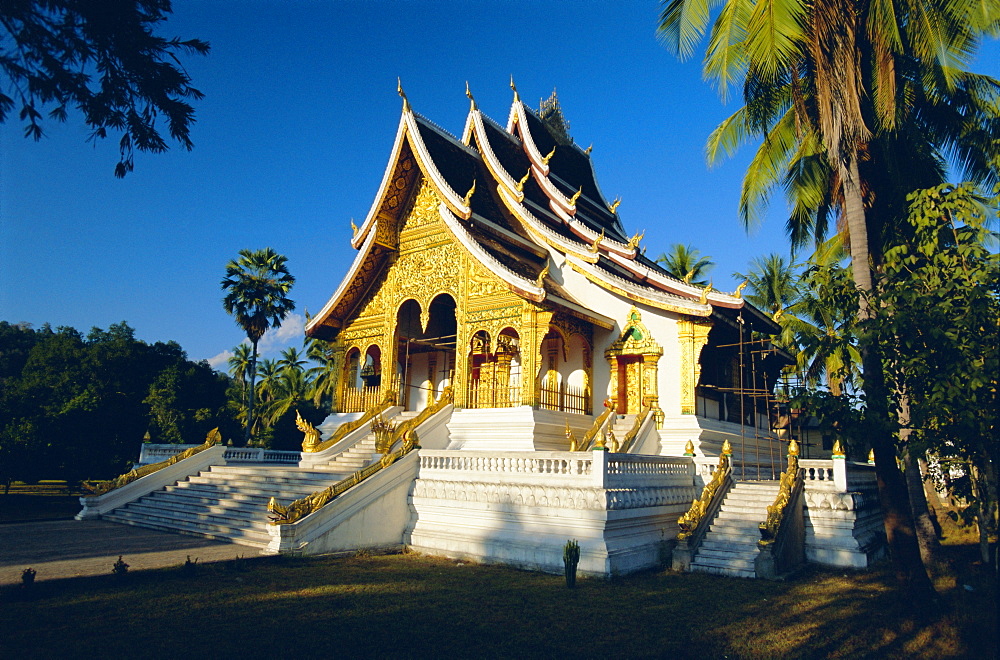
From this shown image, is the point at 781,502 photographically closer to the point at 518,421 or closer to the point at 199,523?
the point at 518,421

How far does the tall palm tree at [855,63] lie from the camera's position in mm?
8395

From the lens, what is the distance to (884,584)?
8.99m

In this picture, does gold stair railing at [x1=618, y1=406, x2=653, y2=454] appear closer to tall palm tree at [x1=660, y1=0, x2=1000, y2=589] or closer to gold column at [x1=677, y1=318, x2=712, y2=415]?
gold column at [x1=677, y1=318, x2=712, y2=415]

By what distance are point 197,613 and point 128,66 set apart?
5313 mm

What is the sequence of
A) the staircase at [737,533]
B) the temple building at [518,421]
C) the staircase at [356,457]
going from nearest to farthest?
the staircase at [737,533], the temple building at [518,421], the staircase at [356,457]

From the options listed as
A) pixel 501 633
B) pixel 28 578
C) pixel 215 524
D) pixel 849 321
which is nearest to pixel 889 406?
pixel 849 321

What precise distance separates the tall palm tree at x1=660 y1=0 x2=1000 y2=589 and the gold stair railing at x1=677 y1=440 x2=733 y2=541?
9.75 ft

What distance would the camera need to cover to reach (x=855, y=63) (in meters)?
9.15

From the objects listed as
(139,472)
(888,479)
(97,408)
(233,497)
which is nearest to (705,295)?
(888,479)

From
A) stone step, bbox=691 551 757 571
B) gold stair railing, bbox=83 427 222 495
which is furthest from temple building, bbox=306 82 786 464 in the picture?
stone step, bbox=691 551 757 571

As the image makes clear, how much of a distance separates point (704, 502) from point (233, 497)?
351 inches

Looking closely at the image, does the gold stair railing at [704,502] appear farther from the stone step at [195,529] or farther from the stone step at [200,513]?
the stone step at [200,513]

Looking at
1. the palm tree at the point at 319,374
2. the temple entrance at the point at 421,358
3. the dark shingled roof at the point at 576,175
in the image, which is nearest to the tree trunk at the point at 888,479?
the temple entrance at the point at 421,358

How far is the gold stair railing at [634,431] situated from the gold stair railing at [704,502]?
5.68 feet
